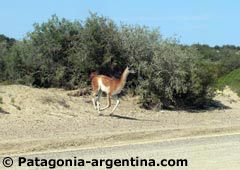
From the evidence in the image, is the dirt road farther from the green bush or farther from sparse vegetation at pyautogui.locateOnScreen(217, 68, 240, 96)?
sparse vegetation at pyautogui.locateOnScreen(217, 68, 240, 96)

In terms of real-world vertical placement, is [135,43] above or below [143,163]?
above

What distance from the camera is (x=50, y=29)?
23734mm

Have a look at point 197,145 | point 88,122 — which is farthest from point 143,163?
point 88,122

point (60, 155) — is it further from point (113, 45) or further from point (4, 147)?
point (113, 45)

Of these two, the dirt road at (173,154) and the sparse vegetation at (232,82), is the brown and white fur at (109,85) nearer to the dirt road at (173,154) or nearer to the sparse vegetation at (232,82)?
the dirt road at (173,154)

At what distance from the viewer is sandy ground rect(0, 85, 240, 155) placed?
1366cm

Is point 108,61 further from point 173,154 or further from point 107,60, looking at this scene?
point 173,154

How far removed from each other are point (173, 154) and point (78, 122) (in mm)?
5718

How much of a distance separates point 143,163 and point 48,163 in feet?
7.11

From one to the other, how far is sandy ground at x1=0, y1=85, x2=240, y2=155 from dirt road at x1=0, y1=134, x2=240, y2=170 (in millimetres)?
1128

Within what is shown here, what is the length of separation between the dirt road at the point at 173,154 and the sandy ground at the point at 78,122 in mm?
1128

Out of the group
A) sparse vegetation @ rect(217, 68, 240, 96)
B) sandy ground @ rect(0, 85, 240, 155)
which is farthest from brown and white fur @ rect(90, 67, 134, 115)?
sparse vegetation @ rect(217, 68, 240, 96)

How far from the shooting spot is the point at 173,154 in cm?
1210

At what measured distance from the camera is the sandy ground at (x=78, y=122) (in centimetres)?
1366
